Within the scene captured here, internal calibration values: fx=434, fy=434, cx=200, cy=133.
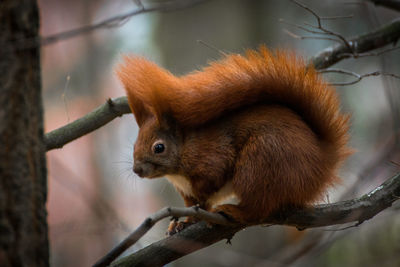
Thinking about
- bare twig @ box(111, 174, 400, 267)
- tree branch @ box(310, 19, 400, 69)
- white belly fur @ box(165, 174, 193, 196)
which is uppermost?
tree branch @ box(310, 19, 400, 69)

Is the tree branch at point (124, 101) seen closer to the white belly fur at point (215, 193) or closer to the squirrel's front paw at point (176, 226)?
the white belly fur at point (215, 193)

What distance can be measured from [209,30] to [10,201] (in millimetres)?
3715

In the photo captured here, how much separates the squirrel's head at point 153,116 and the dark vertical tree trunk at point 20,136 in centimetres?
82

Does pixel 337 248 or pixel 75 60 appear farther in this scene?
pixel 75 60

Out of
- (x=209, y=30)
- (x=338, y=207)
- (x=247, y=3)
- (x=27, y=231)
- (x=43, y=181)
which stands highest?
(x=247, y=3)

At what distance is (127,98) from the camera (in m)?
→ 2.11

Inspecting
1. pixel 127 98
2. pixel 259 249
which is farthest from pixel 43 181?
pixel 259 249

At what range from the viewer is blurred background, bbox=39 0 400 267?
3.81 meters

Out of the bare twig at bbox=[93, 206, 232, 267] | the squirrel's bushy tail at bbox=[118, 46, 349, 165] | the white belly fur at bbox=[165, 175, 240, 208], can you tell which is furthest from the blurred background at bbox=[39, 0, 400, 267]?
the bare twig at bbox=[93, 206, 232, 267]

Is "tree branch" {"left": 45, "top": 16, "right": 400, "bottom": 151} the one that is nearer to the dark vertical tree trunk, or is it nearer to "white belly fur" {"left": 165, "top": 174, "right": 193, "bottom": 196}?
"white belly fur" {"left": 165, "top": 174, "right": 193, "bottom": 196}

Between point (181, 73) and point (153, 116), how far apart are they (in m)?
2.34

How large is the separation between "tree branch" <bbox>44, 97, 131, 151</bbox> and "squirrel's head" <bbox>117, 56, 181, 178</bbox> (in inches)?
3.8

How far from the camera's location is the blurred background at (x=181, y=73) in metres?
3.81

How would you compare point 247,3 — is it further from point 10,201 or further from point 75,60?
point 10,201
